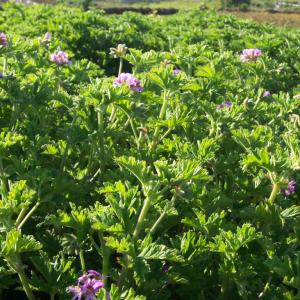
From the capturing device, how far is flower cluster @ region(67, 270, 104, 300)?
1751 mm

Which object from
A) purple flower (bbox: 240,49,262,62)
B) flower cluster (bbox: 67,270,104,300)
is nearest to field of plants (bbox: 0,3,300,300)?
flower cluster (bbox: 67,270,104,300)

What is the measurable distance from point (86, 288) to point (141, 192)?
848mm

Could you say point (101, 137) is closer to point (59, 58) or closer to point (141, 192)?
point (141, 192)

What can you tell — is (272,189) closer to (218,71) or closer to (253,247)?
(253,247)

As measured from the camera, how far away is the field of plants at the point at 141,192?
1884 mm

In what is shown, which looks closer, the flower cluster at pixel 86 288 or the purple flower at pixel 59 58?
the flower cluster at pixel 86 288

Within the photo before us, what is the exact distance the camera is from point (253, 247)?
7.12 feet

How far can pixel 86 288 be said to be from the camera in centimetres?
176

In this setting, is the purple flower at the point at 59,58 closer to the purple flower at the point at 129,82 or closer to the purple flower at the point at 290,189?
the purple flower at the point at 129,82

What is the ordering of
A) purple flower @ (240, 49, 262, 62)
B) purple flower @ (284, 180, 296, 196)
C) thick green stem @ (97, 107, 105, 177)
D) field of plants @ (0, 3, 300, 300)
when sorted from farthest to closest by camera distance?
purple flower @ (240, 49, 262, 62), purple flower @ (284, 180, 296, 196), thick green stem @ (97, 107, 105, 177), field of plants @ (0, 3, 300, 300)

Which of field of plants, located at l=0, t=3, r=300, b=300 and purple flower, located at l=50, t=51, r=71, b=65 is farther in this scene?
purple flower, located at l=50, t=51, r=71, b=65

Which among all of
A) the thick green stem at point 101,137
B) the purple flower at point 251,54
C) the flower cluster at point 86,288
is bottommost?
the flower cluster at point 86,288

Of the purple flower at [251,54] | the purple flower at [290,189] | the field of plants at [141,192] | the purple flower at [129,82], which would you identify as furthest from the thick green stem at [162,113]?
the purple flower at [251,54]

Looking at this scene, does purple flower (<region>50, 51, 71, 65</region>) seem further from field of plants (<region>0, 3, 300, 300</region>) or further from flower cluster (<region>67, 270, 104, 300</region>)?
flower cluster (<region>67, 270, 104, 300</region>)
